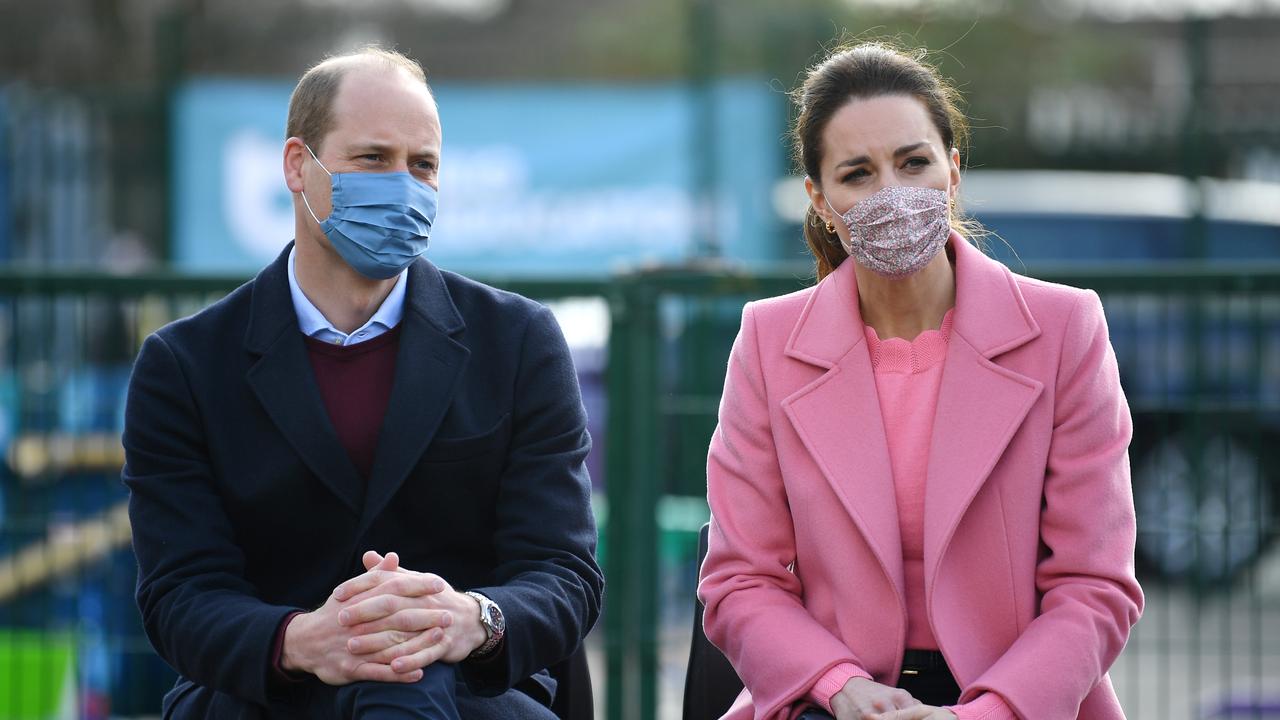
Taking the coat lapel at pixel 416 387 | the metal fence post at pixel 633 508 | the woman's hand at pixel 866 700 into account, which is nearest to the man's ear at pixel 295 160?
the coat lapel at pixel 416 387

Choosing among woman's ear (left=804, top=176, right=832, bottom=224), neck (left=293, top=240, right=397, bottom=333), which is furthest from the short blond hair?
woman's ear (left=804, top=176, right=832, bottom=224)

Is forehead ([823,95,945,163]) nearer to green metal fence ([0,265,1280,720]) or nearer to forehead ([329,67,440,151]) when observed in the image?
forehead ([329,67,440,151])

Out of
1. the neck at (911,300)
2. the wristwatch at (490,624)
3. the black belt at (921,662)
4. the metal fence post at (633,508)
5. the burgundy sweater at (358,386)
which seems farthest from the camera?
the metal fence post at (633,508)

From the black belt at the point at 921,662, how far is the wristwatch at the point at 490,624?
85 centimetres

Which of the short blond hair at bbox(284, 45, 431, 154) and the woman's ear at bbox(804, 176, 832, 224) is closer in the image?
the short blond hair at bbox(284, 45, 431, 154)

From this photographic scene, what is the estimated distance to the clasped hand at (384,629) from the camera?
316 cm

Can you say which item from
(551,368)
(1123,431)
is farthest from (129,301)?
(1123,431)

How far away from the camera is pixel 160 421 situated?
3443 mm

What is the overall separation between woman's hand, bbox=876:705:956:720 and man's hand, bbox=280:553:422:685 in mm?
929

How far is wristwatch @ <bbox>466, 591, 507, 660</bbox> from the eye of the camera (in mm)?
3268

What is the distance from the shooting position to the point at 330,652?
10.5 ft

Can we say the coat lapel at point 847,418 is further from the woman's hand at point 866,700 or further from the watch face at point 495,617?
the watch face at point 495,617

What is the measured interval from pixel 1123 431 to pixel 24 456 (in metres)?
3.97

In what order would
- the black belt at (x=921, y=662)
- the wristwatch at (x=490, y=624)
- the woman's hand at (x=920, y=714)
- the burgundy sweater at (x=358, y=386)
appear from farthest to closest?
the burgundy sweater at (x=358, y=386) → the black belt at (x=921, y=662) → the wristwatch at (x=490, y=624) → the woman's hand at (x=920, y=714)
